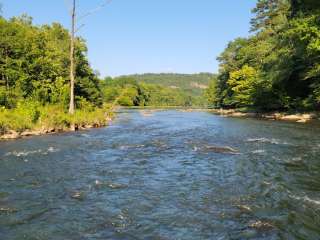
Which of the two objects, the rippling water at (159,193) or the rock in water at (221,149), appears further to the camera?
the rock in water at (221,149)

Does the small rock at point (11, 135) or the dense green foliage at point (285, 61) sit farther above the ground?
the dense green foliage at point (285, 61)

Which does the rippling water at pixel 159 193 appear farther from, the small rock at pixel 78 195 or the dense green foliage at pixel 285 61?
the dense green foliage at pixel 285 61

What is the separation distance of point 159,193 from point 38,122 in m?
18.8

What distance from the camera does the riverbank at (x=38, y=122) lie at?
24984mm

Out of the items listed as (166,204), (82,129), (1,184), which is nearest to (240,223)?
(166,204)

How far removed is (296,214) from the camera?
9516 mm

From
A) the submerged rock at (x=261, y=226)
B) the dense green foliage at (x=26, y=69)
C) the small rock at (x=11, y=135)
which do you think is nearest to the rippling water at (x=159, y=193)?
the submerged rock at (x=261, y=226)

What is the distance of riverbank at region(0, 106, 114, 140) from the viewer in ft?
82.0

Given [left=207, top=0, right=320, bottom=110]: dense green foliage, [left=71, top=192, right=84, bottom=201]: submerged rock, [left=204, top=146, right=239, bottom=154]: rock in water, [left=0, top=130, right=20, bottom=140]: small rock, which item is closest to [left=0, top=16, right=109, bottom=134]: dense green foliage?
[left=0, top=130, right=20, bottom=140]: small rock

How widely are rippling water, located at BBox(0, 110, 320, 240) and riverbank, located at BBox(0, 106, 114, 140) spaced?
4.89 m

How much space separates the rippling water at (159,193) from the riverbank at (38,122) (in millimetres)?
4890

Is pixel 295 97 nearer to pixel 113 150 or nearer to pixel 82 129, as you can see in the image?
pixel 82 129

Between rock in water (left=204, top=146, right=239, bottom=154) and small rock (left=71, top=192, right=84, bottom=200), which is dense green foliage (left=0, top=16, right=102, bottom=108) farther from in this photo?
small rock (left=71, top=192, right=84, bottom=200)

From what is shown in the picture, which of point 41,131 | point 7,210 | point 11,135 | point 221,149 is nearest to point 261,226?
point 7,210
